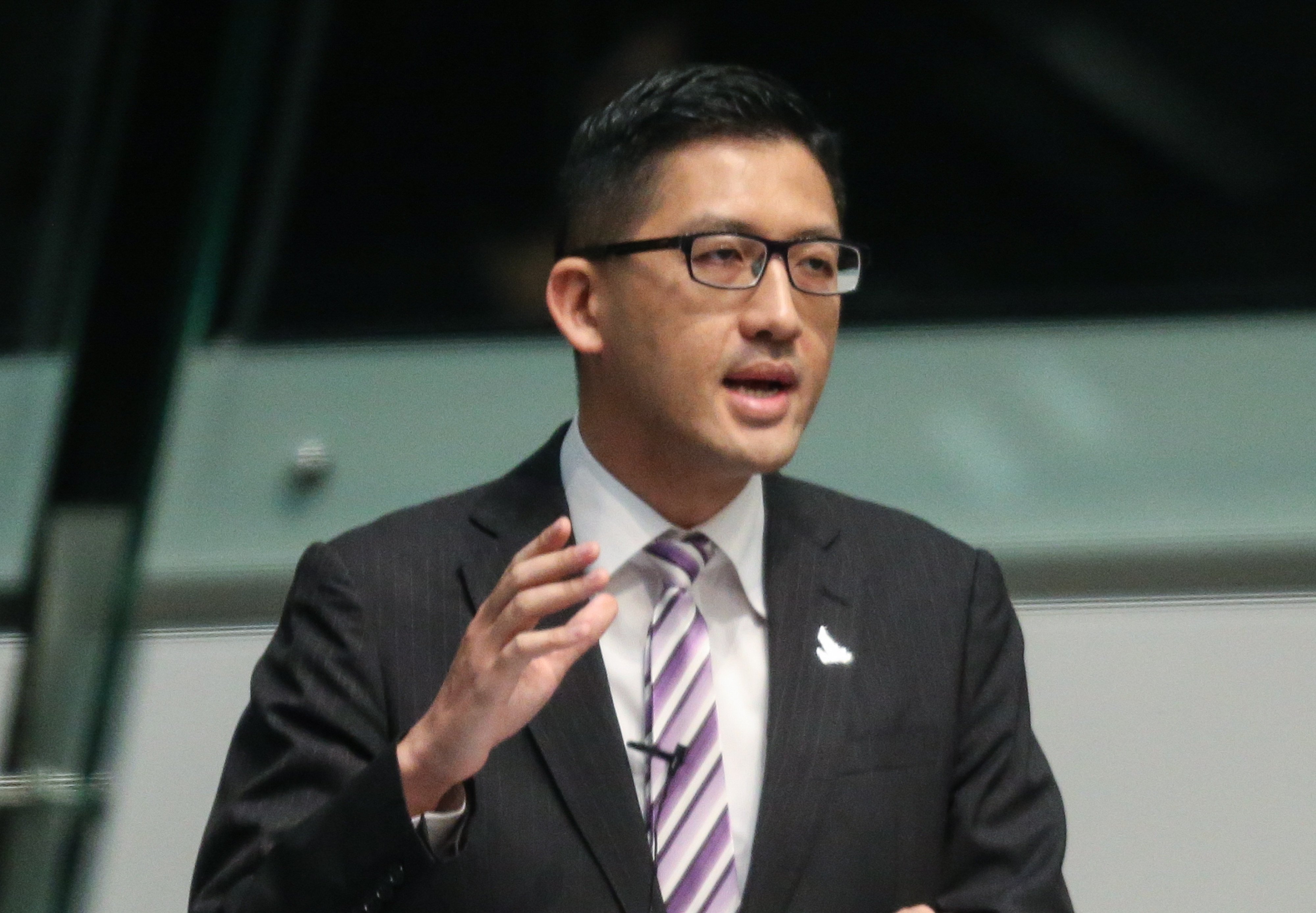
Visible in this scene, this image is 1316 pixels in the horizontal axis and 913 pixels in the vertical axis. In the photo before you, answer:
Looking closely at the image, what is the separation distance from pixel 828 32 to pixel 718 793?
172cm

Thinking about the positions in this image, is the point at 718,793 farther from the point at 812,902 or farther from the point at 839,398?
the point at 839,398

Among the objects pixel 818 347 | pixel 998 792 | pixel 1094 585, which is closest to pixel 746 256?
pixel 818 347

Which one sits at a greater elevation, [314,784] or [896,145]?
[896,145]

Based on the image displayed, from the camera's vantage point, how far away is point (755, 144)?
1.80 meters

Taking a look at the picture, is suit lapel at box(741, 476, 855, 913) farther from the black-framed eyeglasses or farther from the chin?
the black-framed eyeglasses

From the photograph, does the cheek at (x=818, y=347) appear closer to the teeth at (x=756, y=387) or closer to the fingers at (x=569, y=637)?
the teeth at (x=756, y=387)

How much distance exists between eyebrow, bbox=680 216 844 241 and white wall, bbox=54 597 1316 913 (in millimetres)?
998

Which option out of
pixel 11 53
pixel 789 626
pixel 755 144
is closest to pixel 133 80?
pixel 11 53

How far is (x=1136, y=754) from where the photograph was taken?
254 centimetres

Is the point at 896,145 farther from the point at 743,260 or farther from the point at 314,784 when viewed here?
the point at 314,784

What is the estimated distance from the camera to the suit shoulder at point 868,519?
1935mm

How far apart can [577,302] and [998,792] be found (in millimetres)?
662

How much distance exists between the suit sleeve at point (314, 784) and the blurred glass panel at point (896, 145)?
132 cm

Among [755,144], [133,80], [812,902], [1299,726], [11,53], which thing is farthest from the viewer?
[11,53]
